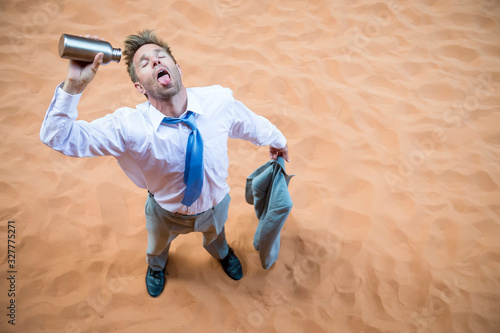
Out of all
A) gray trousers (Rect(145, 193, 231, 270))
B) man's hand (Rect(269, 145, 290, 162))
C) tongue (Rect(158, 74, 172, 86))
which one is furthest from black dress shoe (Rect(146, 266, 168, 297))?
tongue (Rect(158, 74, 172, 86))

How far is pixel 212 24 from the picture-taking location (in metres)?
4.32

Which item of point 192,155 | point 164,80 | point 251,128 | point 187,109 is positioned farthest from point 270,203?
point 164,80

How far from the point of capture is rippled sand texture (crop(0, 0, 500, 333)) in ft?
8.25

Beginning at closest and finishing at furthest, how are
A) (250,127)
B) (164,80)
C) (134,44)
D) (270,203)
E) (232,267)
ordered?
(164,80) → (134,44) → (250,127) → (270,203) → (232,267)

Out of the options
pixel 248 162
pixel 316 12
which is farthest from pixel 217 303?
pixel 316 12

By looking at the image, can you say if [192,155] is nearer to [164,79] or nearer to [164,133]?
[164,133]

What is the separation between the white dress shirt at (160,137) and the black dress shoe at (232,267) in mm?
818

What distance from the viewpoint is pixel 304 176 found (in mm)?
3234

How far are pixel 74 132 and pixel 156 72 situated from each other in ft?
1.59

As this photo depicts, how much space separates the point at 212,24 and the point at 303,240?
2.97 metres

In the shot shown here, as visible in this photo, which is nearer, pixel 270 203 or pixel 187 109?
Result: pixel 187 109

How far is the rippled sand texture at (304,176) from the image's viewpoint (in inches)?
99.0

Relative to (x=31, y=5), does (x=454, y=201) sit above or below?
below

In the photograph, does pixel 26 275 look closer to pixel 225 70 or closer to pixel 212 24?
pixel 225 70
